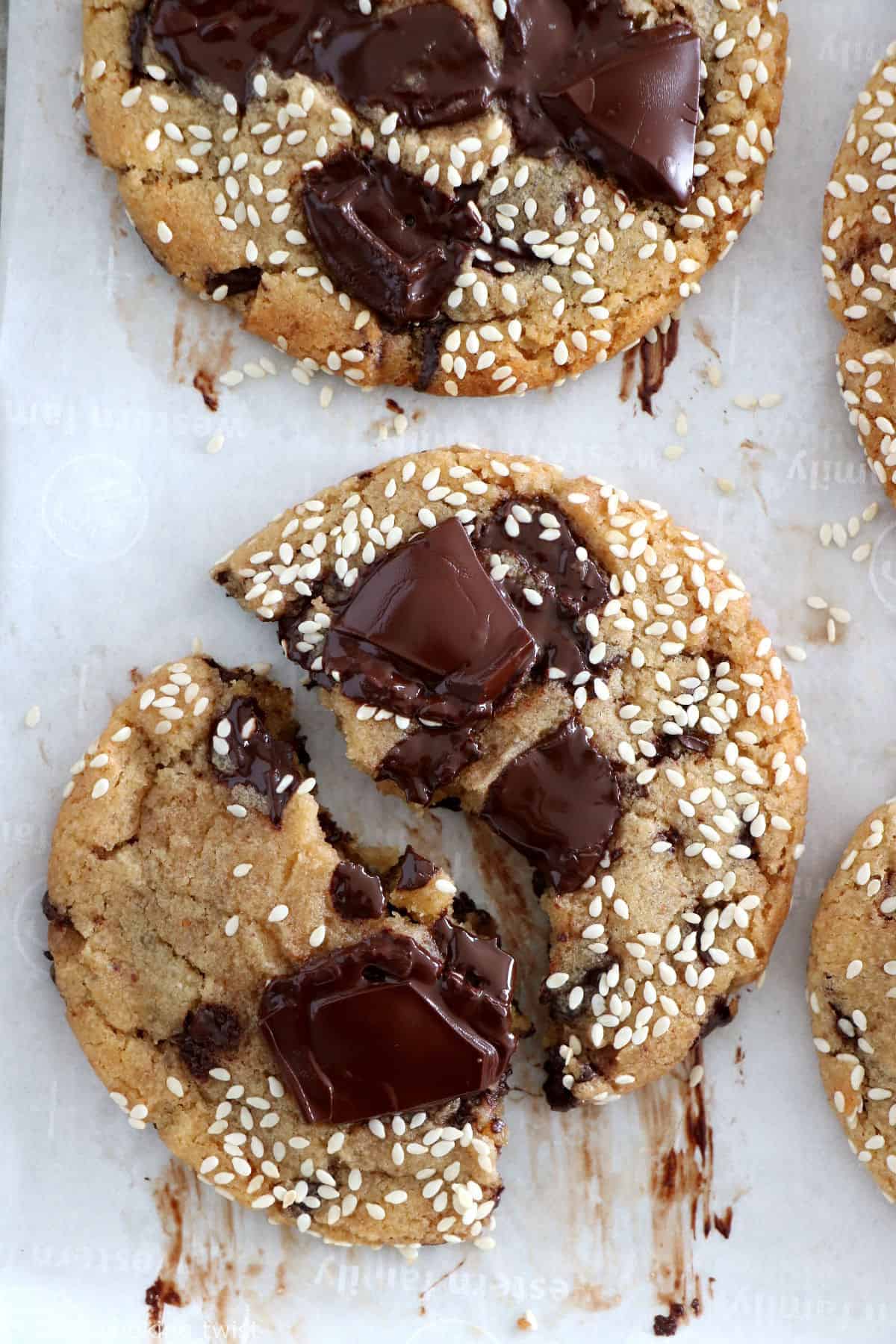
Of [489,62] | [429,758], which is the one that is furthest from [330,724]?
[489,62]

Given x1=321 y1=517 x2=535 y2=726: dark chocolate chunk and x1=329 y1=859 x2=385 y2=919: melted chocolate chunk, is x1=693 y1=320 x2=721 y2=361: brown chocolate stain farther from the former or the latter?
x1=329 y1=859 x2=385 y2=919: melted chocolate chunk

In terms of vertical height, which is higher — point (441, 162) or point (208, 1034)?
point (441, 162)

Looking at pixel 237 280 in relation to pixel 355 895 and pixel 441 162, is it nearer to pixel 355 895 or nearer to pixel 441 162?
pixel 441 162

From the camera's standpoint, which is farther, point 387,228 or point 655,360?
point 655,360

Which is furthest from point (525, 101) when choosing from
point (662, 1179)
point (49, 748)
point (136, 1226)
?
point (136, 1226)

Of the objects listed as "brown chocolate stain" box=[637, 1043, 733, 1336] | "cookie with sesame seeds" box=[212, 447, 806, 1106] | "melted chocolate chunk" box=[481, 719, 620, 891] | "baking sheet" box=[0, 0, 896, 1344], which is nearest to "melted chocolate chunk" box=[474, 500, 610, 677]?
"cookie with sesame seeds" box=[212, 447, 806, 1106]
